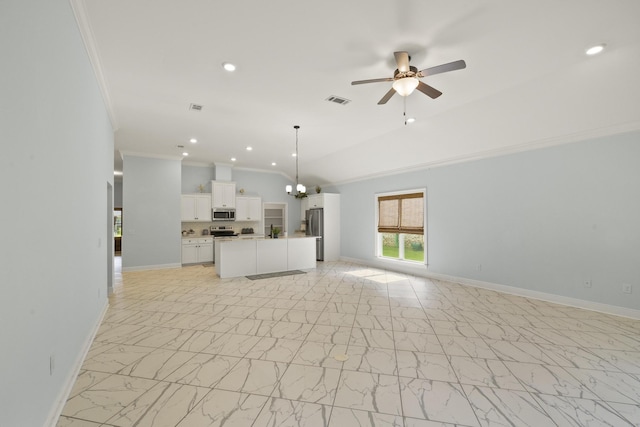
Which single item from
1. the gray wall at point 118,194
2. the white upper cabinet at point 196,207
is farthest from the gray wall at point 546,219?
the gray wall at point 118,194

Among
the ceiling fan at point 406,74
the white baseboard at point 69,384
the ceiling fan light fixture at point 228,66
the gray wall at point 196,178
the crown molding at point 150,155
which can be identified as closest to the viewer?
the white baseboard at point 69,384

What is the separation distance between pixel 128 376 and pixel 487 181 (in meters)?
6.19

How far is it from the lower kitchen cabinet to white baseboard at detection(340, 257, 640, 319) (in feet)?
16.4

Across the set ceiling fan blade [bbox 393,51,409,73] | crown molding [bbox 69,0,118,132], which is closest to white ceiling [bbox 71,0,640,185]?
crown molding [bbox 69,0,118,132]

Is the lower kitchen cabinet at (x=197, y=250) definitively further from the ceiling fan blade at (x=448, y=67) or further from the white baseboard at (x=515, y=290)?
the ceiling fan blade at (x=448, y=67)

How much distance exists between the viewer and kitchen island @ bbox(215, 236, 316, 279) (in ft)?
22.1

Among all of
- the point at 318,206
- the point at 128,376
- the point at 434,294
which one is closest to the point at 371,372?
the point at 128,376

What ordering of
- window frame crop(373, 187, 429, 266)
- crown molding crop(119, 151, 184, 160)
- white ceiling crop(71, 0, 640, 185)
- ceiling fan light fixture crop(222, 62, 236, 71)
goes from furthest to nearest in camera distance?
crown molding crop(119, 151, 184, 160)
window frame crop(373, 187, 429, 266)
ceiling fan light fixture crop(222, 62, 236, 71)
white ceiling crop(71, 0, 640, 185)

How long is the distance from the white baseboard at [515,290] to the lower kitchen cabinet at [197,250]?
501 cm

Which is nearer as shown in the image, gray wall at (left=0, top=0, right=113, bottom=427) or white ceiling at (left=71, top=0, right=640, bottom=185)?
gray wall at (left=0, top=0, right=113, bottom=427)

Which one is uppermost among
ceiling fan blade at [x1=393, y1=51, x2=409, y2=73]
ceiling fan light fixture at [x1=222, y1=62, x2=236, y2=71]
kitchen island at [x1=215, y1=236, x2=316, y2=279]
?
ceiling fan light fixture at [x1=222, y1=62, x2=236, y2=71]

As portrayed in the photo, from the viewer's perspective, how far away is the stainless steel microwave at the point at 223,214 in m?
9.06

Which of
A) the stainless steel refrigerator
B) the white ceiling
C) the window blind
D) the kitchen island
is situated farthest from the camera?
the stainless steel refrigerator

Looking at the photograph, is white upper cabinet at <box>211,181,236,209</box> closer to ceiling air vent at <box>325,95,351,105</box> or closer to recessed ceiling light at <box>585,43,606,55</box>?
ceiling air vent at <box>325,95,351,105</box>
